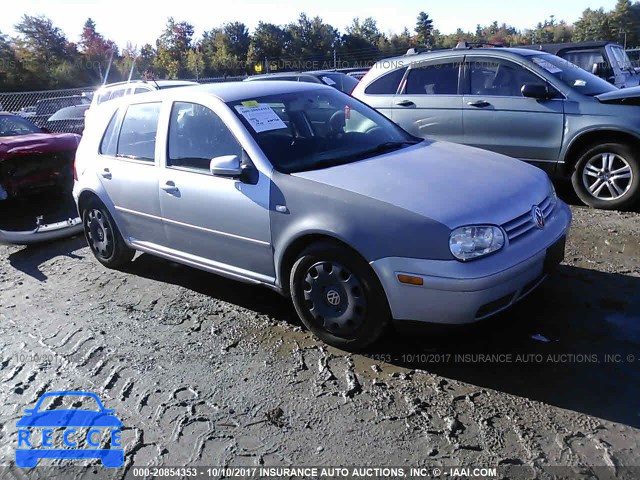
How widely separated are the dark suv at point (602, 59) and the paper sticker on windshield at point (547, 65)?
495 cm

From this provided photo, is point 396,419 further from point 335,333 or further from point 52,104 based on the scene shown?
point 52,104

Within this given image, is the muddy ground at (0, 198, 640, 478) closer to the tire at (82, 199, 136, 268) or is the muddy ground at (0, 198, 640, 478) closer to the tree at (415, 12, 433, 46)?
the tire at (82, 199, 136, 268)

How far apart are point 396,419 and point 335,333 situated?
800 millimetres

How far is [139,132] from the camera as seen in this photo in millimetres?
4746

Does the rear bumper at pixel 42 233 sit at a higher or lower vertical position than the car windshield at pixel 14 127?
lower

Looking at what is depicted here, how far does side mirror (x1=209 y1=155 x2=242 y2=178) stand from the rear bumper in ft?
11.2

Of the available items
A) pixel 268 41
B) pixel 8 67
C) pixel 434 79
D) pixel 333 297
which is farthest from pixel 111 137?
pixel 268 41

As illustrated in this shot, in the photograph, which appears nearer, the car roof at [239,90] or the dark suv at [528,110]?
the car roof at [239,90]

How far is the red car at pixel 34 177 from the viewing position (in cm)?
731

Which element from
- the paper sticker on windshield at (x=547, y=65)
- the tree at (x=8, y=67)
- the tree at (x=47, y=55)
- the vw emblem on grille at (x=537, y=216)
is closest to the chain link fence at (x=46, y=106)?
the paper sticker on windshield at (x=547, y=65)

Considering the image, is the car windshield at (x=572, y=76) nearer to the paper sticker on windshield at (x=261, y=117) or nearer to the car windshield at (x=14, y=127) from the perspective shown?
the paper sticker on windshield at (x=261, y=117)

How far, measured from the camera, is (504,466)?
2523 millimetres

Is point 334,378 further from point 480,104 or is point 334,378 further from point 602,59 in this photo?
point 602,59

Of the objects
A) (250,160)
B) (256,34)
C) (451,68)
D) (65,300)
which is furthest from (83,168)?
(256,34)
